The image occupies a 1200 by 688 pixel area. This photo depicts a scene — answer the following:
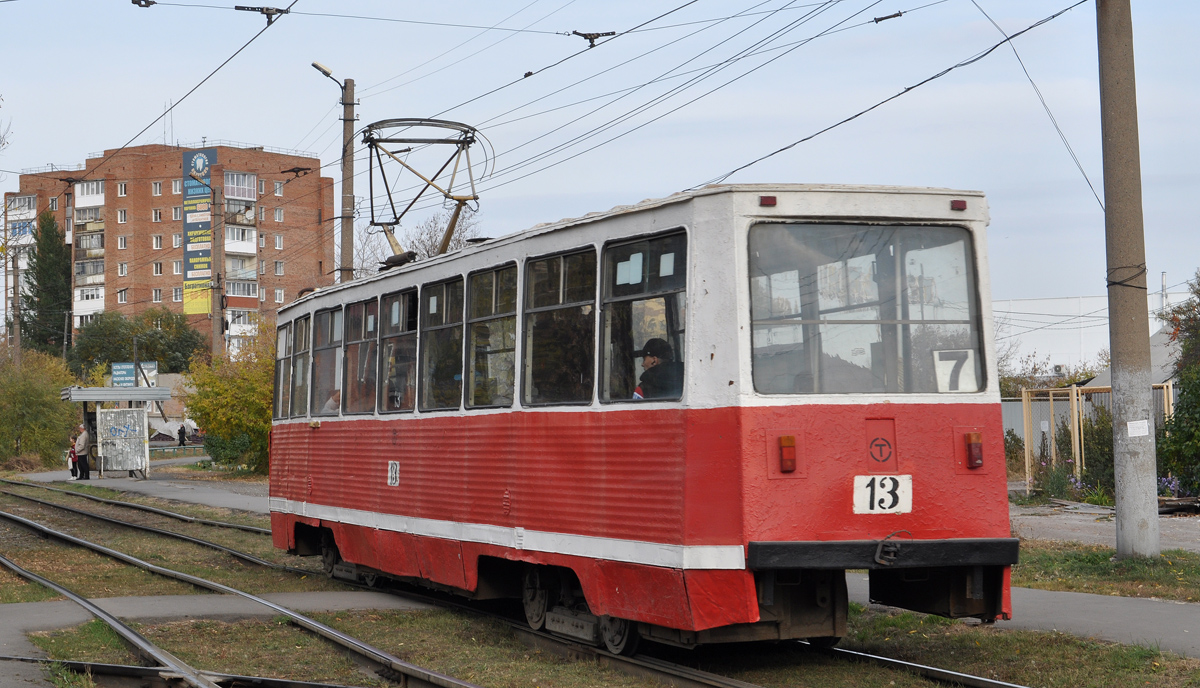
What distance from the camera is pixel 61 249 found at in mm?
97250

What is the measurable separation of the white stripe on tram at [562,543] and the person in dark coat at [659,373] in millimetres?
919

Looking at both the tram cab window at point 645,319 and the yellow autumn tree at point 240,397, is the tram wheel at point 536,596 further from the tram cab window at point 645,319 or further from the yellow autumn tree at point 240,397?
the yellow autumn tree at point 240,397

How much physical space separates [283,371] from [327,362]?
177 centimetres

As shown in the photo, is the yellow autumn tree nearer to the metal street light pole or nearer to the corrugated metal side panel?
the metal street light pole

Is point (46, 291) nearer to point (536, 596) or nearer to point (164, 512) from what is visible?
point (164, 512)

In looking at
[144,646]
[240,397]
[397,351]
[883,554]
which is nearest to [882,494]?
[883,554]

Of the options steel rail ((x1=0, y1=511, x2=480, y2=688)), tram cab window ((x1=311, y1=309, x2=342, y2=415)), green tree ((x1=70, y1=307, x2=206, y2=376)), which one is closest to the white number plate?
steel rail ((x1=0, y1=511, x2=480, y2=688))

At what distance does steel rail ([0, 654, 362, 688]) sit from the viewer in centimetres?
773

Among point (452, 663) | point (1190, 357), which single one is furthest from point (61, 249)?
point (452, 663)

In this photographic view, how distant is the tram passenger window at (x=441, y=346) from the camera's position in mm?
10242

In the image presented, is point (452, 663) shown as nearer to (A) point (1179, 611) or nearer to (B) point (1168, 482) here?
(A) point (1179, 611)

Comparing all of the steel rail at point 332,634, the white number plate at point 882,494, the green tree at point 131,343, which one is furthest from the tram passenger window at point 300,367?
the green tree at point 131,343

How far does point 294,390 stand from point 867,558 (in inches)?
338

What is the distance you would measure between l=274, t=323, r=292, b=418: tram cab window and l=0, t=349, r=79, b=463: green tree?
38.1 metres
